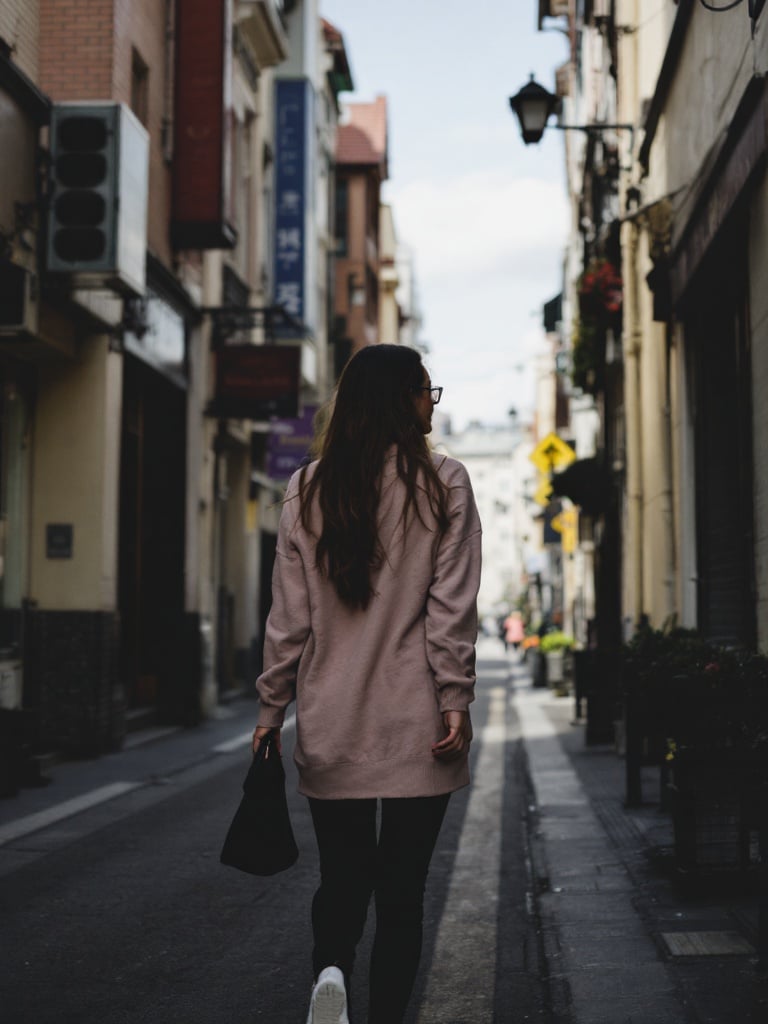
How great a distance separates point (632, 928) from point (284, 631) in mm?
3012

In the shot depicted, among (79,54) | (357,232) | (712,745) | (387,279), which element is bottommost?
(712,745)

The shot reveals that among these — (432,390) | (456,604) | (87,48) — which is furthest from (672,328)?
(456,604)

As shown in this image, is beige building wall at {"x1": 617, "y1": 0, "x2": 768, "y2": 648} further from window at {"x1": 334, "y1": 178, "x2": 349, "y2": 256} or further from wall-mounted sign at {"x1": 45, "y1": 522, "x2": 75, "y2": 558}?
window at {"x1": 334, "y1": 178, "x2": 349, "y2": 256}

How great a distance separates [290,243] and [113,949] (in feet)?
72.5

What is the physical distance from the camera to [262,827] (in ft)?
12.7

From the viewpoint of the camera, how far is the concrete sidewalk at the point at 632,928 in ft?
16.4

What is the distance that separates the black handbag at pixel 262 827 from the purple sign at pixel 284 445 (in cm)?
2137

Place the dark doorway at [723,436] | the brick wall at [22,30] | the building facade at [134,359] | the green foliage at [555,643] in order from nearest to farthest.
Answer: the dark doorway at [723,436] < the building facade at [134,359] < the brick wall at [22,30] < the green foliage at [555,643]

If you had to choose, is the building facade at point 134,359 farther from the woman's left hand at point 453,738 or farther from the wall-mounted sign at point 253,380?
the woman's left hand at point 453,738

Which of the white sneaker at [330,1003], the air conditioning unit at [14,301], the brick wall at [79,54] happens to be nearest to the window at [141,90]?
the brick wall at [79,54]

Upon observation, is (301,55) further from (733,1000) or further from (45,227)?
(733,1000)

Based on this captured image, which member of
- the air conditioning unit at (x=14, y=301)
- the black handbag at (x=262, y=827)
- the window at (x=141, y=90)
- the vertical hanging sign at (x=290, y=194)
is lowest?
the black handbag at (x=262, y=827)

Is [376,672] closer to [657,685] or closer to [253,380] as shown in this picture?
[657,685]

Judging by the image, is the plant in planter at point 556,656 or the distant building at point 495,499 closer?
the plant in planter at point 556,656
